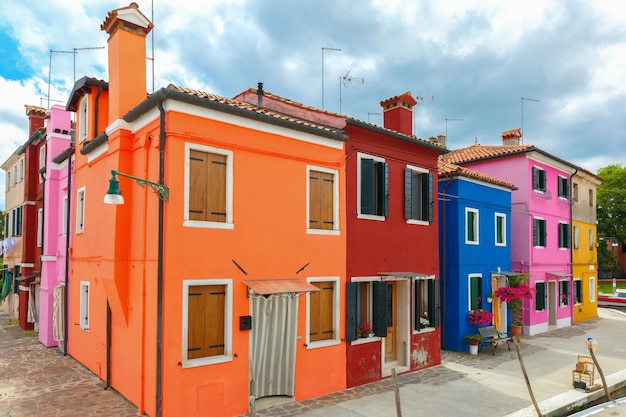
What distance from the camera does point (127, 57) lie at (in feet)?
32.2

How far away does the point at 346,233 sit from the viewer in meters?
11.3

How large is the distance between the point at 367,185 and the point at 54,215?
11145 millimetres

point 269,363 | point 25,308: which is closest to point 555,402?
point 269,363

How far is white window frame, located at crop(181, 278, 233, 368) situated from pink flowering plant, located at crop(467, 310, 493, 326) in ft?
31.2

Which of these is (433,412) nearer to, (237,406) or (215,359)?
(237,406)

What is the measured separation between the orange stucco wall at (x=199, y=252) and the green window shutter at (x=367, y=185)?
80cm

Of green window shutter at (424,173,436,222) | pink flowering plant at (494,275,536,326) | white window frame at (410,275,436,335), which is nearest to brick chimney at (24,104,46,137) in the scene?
green window shutter at (424,173,436,222)

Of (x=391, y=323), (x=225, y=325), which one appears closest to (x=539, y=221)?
(x=391, y=323)

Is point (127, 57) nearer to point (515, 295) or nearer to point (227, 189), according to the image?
point (227, 189)

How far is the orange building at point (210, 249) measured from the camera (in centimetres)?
839

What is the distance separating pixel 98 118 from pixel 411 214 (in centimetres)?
889

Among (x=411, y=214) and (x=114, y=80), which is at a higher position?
(x=114, y=80)

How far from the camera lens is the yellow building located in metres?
23.8

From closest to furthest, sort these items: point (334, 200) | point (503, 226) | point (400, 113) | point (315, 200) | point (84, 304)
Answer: point (315, 200), point (334, 200), point (84, 304), point (400, 113), point (503, 226)
